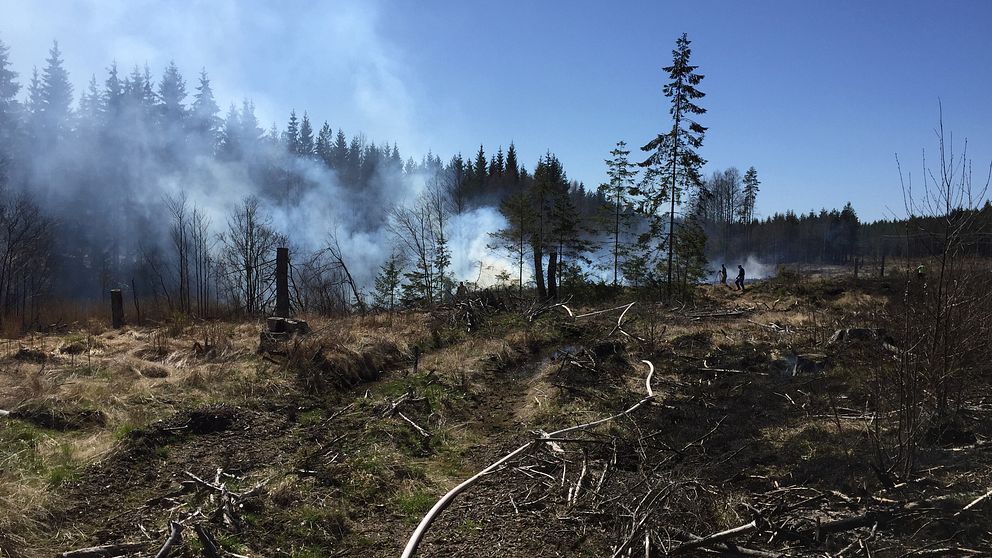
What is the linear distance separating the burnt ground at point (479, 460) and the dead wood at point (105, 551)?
5 cm

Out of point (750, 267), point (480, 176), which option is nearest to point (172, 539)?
point (480, 176)

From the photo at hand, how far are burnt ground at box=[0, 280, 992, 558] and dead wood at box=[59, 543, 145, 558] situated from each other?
0.05 metres

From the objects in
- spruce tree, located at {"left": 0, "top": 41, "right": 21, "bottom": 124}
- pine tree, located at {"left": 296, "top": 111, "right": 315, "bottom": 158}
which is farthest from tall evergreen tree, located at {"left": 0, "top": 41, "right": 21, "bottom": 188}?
pine tree, located at {"left": 296, "top": 111, "right": 315, "bottom": 158}

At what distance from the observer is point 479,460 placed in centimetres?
613

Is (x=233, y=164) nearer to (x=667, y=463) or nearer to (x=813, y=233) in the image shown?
(x=667, y=463)

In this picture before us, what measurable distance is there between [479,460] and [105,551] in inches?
141

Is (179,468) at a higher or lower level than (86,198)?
lower

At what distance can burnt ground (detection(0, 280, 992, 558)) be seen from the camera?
399 cm

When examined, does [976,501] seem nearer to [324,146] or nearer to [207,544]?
[207,544]

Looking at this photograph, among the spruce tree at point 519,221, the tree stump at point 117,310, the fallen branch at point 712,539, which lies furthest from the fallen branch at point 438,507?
the spruce tree at point 519,221

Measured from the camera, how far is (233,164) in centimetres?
4950

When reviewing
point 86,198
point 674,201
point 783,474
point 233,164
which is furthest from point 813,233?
point 86,198

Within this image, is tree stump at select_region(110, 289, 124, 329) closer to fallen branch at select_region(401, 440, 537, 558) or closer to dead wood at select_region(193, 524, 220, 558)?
dead wood at select_region(193, 524, 220, 558)

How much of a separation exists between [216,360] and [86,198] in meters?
48.7
